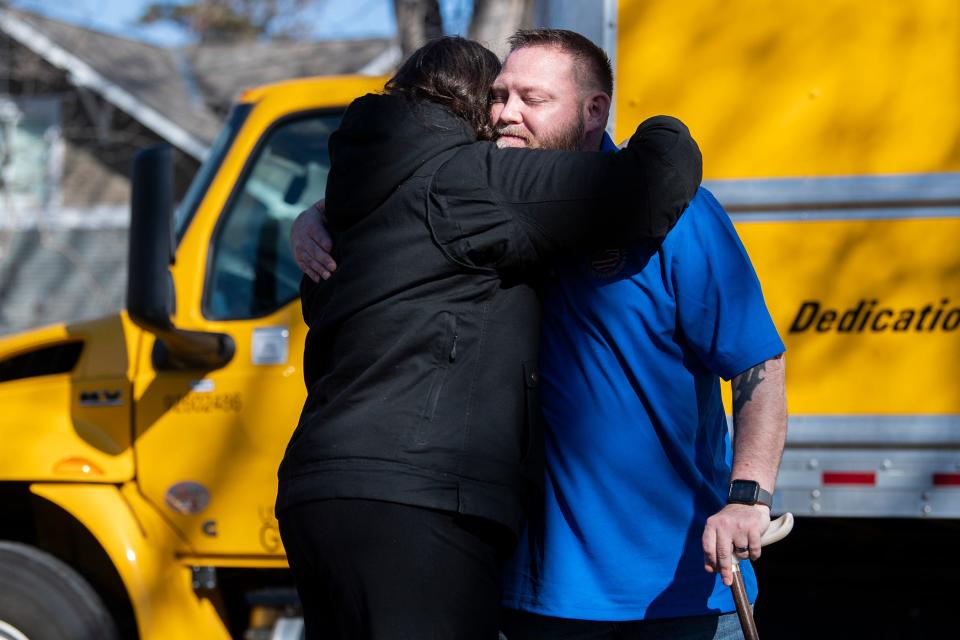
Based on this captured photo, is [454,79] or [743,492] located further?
[454,79]

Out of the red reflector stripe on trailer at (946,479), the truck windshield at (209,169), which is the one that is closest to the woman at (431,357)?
the red reflector stripe on trailer at (946,479)

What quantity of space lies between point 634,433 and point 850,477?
1.17m

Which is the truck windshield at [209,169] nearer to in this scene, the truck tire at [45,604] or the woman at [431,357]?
the truck tire at [45,604]

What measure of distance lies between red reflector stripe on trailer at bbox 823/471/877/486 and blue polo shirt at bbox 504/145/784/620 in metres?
0.99

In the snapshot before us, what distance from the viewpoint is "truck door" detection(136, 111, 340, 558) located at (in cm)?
367

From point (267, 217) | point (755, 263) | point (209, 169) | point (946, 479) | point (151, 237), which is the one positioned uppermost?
point (209, 169)

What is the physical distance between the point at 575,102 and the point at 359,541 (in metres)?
0.96

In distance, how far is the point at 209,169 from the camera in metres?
3.96

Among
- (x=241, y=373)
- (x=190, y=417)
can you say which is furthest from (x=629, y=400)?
(x=190, y=417)

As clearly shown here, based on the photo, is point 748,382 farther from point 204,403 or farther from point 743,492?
point 204,403

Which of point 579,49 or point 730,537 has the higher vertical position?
point 579,49

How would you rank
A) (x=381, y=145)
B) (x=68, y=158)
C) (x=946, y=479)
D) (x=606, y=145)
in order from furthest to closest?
(x=68, y=158) < (x=946, y=479) < (x=606, y=145) < (x=381, y=145)

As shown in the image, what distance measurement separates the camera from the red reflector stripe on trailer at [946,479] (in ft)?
10.1

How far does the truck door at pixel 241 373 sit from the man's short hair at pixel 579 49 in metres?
1.58
